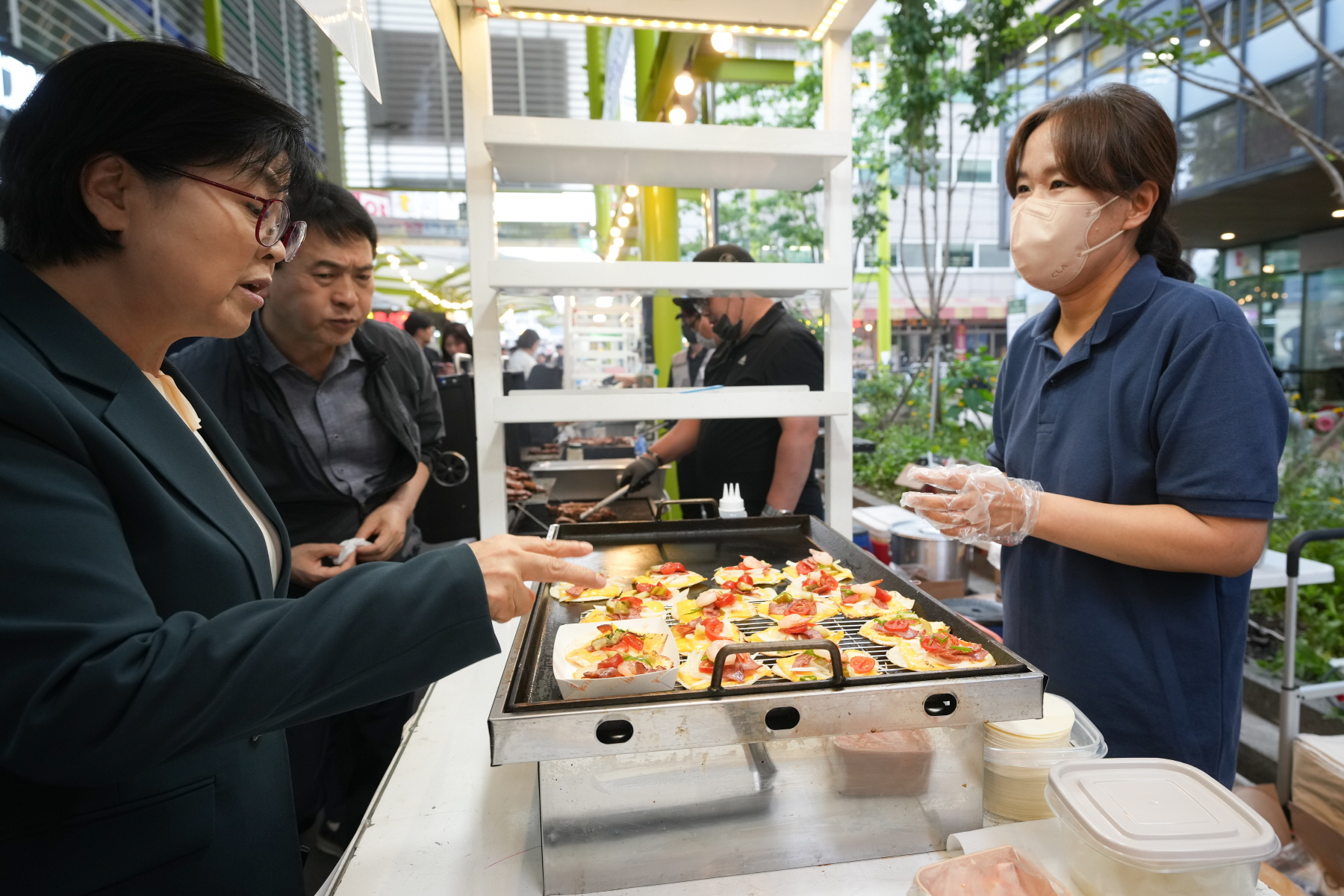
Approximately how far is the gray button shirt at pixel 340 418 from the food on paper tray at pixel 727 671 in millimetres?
1619

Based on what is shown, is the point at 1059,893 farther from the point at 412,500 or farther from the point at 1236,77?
the point at 1236,77

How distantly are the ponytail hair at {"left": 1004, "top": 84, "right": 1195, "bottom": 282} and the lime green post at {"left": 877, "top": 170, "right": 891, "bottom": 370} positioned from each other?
7.70 m

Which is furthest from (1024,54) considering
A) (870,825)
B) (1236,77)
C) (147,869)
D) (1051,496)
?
(147,869)

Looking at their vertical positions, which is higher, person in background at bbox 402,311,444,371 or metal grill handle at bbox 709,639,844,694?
person in background at bbox 402,311,444,371

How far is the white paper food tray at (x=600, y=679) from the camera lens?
1107 mm

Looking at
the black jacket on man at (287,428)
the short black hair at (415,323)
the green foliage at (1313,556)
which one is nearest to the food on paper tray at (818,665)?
the black jacket on man at (287,428)

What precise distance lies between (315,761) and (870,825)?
84.7 inches

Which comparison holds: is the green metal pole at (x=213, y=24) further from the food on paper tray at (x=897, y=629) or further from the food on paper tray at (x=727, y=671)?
the food on paper tray at (x=897, y=629)

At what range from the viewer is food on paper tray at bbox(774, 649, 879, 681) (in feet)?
4.14

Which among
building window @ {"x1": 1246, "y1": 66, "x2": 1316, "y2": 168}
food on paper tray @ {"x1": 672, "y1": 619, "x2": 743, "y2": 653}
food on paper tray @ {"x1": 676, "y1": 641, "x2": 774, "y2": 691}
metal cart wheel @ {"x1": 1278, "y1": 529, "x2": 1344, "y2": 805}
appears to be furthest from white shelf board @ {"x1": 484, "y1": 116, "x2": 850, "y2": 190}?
building window @ {"x1": 1246, "y1": 66, "x2": 1316, "y2": 168}

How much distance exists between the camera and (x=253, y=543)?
1.13m

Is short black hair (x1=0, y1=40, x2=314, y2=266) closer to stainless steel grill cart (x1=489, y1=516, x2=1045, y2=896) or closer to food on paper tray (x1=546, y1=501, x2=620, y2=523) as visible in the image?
stainless steel grill cart (x1=489, y1=516, x2=1045, y2=896)

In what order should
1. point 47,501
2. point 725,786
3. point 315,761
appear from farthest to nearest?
point 315,761 → point 725,786 → point 47,501

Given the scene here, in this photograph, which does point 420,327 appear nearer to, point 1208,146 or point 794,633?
point 794,633
